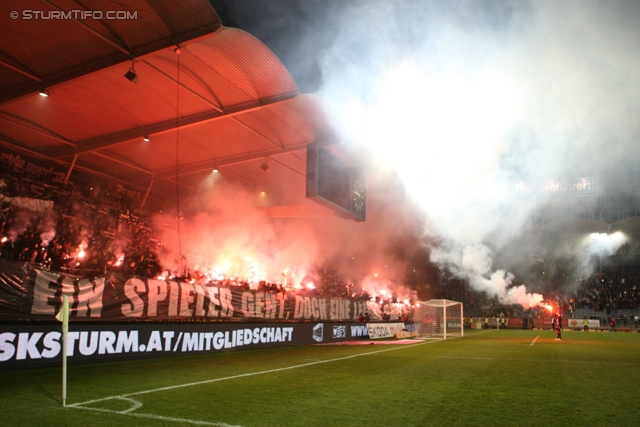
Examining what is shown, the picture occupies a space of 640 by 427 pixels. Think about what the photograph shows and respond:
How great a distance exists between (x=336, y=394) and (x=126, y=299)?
753 cm

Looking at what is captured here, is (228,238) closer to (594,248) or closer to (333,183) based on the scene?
(333,183)

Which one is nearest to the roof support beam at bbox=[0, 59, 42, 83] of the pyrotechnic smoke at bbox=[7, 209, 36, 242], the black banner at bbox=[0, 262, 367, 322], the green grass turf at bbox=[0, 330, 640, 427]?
the pyrotechnic smoke at bbox=[7, 209, 36, 242]

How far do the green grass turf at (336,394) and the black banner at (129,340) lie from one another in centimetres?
32

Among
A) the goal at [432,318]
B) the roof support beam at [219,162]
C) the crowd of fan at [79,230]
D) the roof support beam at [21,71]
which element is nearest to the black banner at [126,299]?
the crowd of fan at [79,230]

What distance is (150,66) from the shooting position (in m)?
14.5

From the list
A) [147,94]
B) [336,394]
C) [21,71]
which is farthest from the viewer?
[147,94]

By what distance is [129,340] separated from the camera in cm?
Answer: 1113

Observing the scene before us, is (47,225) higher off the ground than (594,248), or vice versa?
(594,248)

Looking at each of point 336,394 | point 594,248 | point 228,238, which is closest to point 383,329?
point 228,238

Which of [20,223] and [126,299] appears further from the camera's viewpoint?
[20,223]

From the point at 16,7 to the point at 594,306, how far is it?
181 feet

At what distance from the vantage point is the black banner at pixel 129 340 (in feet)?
29.0

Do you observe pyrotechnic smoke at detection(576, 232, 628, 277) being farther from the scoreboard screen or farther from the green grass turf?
the green grass turf

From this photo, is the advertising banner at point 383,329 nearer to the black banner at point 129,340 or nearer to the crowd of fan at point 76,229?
the black banner at point 129,340
